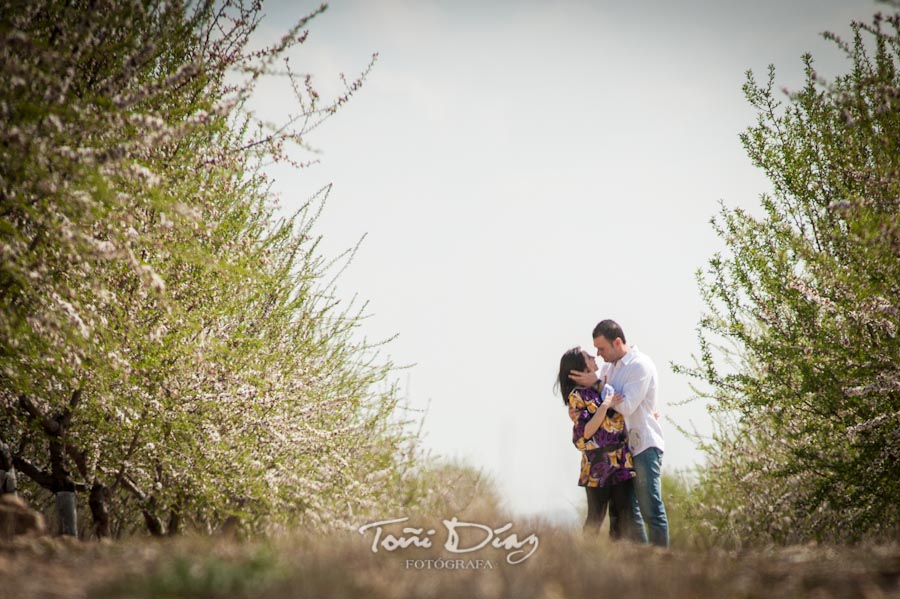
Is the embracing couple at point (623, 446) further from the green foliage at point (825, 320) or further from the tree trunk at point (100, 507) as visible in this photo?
the tree trunk at point (100, 507)

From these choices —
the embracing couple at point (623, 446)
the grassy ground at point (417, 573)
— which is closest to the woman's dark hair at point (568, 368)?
the embracing couple at point (623, 446)

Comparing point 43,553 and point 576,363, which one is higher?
point 576,363

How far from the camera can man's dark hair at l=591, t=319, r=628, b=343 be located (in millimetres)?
6738

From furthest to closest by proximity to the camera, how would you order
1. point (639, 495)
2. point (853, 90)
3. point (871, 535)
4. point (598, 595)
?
point (853, 90), point (871, 535), point (639, 495), point (598, 595)

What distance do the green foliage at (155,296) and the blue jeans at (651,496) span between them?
9.99 feet

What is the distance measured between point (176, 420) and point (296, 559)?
121 inches

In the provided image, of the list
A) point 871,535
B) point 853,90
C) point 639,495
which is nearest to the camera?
point 639,495

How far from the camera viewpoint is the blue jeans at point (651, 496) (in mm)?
6051

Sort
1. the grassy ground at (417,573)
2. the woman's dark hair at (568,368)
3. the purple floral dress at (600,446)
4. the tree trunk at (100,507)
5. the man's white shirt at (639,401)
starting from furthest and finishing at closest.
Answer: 1. the tree trunk at (100,507)
2. the woman's dark hair at (568,368)
3. the purple floral dress at (600,446)
4. the man's white shirt at (639,401)
5. the grassy ground at (417,573)

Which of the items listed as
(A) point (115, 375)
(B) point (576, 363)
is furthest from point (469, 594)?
(A) point (115, 375)

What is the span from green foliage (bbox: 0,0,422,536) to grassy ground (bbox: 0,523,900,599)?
1.50 metres

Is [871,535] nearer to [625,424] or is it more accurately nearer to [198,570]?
[625,424]

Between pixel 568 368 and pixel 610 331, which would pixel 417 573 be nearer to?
pixel 568 368

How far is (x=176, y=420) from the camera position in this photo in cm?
675
